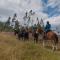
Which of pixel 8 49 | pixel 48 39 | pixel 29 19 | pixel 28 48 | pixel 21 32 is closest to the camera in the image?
pixel 8 49

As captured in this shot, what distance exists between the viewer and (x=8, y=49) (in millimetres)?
12219

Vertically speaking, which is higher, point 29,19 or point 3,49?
point 29,19

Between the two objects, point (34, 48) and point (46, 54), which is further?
point (34, 48)

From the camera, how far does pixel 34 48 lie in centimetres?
1337

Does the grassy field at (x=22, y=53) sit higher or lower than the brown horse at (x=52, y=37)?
lower

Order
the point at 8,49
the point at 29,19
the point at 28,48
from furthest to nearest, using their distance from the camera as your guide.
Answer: the point at 29,19, the point at 28,48, the point at 8,49

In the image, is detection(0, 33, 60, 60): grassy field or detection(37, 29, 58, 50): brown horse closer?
detection(0, 33, 60, 60): grassy field

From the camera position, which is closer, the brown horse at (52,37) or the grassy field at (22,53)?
the grassy field at (22,53)

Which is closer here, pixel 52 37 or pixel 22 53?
pixel 22 53

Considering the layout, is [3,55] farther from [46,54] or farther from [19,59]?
[46,54]

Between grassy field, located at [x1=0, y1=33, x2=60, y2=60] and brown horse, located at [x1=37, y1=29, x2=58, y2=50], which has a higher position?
brown horse, located at [x1=37, y1=29, x2=58, y2=50]

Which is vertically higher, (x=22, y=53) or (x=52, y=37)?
(x=52, y=37)

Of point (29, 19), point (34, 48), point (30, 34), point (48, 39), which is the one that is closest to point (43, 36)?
point (48, 39)

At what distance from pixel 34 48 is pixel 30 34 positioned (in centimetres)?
1444
